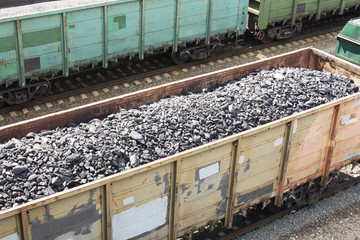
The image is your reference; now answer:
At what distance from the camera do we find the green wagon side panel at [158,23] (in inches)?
555

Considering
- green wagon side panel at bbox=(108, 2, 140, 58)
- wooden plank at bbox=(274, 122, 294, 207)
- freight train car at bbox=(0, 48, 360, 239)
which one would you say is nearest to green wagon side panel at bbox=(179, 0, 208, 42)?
green wagon side panel at bbox=(108, 2, 140, 58)

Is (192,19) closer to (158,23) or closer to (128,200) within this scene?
(158,23)

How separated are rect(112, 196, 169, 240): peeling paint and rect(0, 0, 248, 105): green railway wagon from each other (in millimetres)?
6488

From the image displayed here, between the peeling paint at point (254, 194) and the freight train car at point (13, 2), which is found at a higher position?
the freight train car at point (13, 2)

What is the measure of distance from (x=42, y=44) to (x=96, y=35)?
1.46m

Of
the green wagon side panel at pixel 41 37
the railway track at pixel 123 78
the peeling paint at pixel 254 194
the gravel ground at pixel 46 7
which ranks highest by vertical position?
the gravel ground at pixel 46 7

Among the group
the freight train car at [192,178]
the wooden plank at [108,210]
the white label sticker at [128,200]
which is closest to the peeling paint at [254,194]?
the freight train car at [192,178]

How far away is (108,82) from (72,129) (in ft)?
20.3

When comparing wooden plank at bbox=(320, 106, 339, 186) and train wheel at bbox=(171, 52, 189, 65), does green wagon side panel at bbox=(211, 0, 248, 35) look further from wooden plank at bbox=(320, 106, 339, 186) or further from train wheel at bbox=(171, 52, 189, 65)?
wooden plank at bbox=(320, 106, 339, 186)

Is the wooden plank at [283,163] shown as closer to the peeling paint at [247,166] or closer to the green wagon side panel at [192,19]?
the peeling paint at [247,166]

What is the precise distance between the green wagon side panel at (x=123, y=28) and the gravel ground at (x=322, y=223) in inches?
262

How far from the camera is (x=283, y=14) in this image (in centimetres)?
1717

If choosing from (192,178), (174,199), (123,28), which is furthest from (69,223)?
(123,28)

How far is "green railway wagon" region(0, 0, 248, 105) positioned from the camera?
1253cm
